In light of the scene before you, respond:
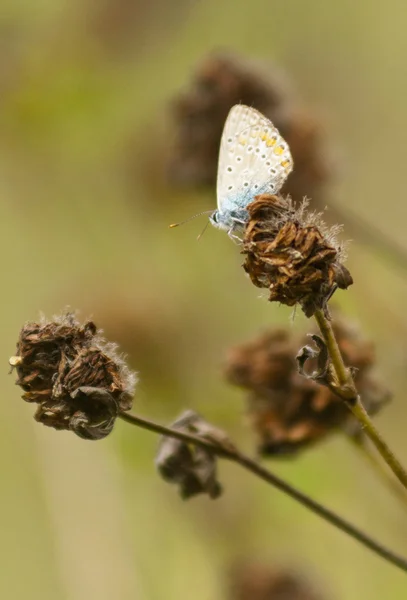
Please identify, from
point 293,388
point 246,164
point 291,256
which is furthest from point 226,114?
point 291,256

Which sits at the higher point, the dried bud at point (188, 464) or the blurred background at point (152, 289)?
the blurred background at point (152, 289)

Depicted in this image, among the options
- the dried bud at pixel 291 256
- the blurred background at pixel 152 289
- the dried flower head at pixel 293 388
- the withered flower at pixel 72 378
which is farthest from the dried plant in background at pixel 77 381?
the blurred background at pixel 152 289

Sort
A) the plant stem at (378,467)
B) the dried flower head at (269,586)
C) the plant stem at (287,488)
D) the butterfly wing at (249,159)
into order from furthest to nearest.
Result: the dried flower head at (269,586), the plant stem at (378,467), the butterfly wing at (249,159), the plant stem at (287,488)

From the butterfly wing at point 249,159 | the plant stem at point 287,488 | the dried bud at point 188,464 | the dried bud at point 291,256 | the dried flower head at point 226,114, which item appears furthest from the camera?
the dried flower head at point 226,114

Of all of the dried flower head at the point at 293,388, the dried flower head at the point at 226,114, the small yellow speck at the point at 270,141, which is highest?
the dried flower head at the point at 226,114

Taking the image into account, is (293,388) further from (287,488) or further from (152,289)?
(152,289)

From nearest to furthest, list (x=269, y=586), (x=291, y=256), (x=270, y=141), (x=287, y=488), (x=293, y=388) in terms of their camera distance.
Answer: (x=291, y=256) → (x=287, y=488) → (x=270, y=141) → (x=293, y=388) → (x=269, y=586)

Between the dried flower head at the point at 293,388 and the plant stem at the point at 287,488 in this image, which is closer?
the plant stem at the point at 287,488

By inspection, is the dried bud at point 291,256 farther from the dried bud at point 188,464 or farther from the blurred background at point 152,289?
the blurred background at point 152,289
